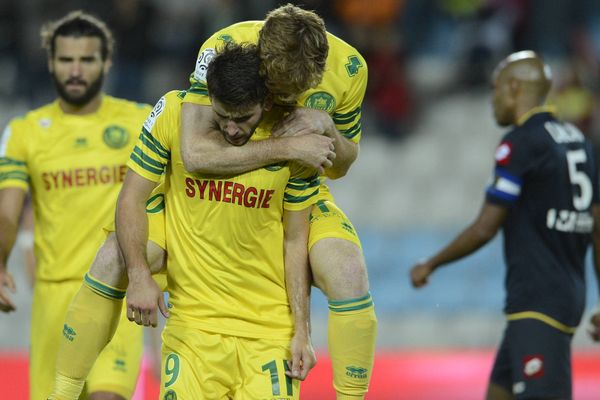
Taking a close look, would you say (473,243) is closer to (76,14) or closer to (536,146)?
(536,146)

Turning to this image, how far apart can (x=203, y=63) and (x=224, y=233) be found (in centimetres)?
64

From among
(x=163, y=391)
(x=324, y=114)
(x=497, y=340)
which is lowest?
(x=497, y=340)

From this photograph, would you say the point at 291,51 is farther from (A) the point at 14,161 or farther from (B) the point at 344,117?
(A) the point at 14,161

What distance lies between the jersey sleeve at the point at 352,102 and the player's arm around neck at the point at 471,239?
1015 millimetres

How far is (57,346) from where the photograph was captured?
227 inches

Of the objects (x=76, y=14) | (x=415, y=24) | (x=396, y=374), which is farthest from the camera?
(x=415, y=24)

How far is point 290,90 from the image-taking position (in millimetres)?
4461

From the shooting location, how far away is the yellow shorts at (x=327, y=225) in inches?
189

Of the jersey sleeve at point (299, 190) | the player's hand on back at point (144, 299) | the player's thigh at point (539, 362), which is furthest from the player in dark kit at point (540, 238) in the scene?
the player's hand on back at point (144, 299)

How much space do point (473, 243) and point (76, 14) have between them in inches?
90.2

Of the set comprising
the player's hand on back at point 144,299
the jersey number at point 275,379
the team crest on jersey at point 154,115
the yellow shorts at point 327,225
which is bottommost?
the jersey number at point 275,379

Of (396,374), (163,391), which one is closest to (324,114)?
(163,391)

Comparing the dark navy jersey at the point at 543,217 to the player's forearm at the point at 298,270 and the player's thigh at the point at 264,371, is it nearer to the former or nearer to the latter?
the player's forearm at the point at 298,270

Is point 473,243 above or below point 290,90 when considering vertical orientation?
below
